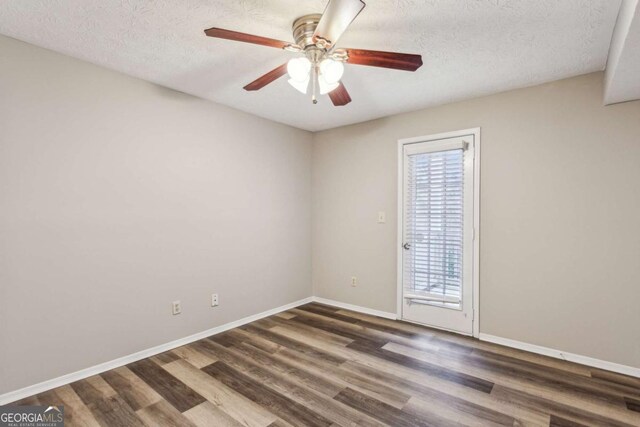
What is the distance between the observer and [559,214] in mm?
2664

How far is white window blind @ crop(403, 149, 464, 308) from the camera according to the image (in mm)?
3186

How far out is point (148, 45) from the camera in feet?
7.07

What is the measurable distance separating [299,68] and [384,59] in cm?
48

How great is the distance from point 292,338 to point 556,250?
98.1 inches

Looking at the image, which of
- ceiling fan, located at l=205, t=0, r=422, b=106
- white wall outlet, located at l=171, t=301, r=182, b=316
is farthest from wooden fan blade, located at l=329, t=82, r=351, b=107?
white wall outlet, located at l=171, t=301, r=182, b=316

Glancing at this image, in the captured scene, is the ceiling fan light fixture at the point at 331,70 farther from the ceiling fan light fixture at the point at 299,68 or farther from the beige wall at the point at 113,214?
the beige wall at the point at 113,214

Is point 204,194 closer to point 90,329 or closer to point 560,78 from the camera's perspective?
point 90,329

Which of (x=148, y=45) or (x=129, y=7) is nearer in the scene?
(x=129, y=7)

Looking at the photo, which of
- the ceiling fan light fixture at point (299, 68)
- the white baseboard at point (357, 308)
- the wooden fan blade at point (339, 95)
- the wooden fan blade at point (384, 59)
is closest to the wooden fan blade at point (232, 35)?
the ceiling fan light fixture at point (299, 68)

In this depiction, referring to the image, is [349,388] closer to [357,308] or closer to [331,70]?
[357,308]

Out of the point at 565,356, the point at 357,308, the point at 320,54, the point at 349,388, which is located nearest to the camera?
the point at 320,54

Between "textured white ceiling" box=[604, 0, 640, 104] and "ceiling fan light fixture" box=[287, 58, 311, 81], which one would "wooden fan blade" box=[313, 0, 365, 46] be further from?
"textured white ceiling" box=[604, 0, 640, 104]

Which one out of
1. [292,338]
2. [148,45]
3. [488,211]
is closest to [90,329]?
[292,338]

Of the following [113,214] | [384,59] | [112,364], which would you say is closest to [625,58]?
[384,59]
